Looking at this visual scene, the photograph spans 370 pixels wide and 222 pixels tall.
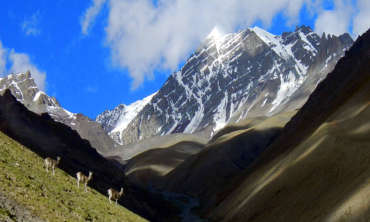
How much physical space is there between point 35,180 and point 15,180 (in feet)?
10.5

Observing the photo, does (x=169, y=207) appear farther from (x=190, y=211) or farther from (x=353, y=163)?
(x=353, y=163)

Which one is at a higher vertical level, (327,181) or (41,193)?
(327,181)

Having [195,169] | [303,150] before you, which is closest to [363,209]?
[303,150]

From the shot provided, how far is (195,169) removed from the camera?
196375mm

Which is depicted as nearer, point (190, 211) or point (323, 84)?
point (190, 211)

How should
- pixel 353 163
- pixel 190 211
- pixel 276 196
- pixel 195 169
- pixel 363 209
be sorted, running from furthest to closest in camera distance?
pixel 195 169, pixel 190 211, pixel 276 196, pixel 353 163, pixel 363 209

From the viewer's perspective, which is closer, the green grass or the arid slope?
the green grass

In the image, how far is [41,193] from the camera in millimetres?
29453

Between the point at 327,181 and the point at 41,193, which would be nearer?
the point at 41,193

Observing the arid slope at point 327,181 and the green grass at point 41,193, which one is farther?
the arid slope at point 327,181

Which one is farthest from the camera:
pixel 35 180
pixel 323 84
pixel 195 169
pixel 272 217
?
pixel 195 169

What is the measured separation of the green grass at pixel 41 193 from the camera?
2638 cm

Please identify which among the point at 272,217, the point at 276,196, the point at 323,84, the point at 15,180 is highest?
the point at 323,84

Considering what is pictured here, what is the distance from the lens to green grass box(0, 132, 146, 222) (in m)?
26.4
